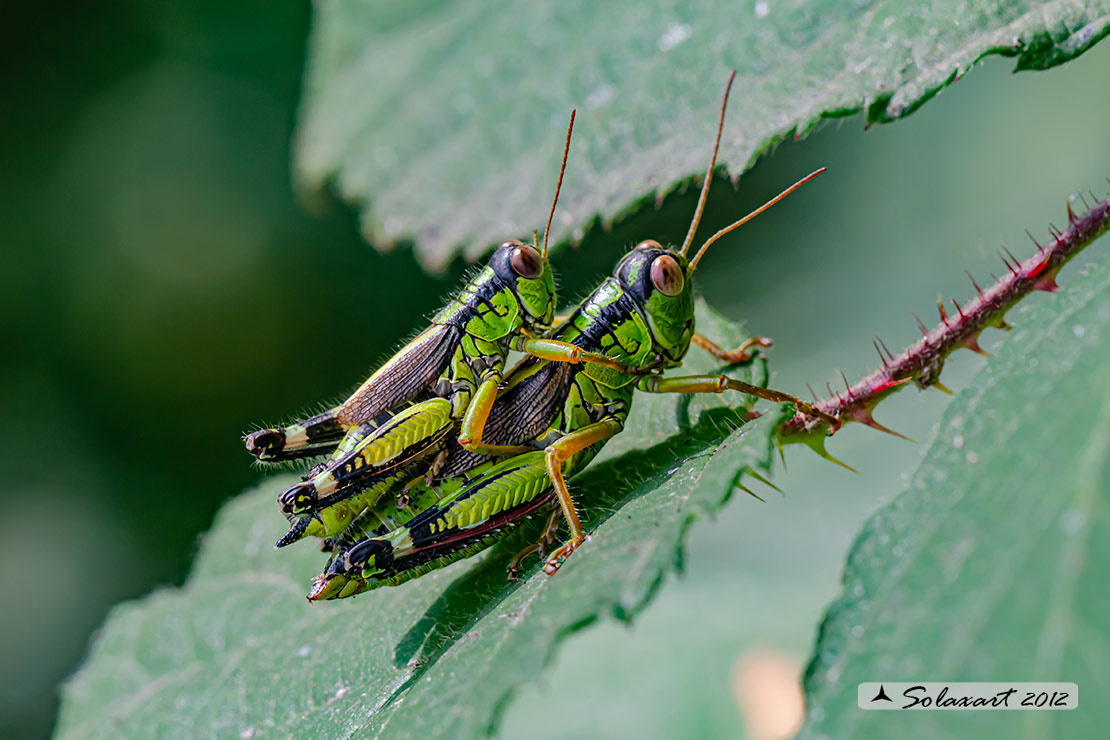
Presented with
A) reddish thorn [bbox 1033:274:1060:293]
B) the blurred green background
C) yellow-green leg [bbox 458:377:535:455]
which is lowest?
reddish thorn [bbox 1033:274:1060:293]

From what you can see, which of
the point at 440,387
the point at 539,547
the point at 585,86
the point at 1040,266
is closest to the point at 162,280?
the point at 440,387

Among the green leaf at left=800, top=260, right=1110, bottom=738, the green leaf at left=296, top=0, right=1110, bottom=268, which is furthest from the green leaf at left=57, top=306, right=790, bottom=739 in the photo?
the green leaf at left=296, top=0, right=1110, bottom=268

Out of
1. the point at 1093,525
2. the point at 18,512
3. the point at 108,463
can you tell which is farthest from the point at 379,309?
the point at 1093,525

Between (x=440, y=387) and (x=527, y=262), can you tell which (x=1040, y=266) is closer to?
(x=527, y=262)

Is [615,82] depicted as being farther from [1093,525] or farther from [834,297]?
[834,297]

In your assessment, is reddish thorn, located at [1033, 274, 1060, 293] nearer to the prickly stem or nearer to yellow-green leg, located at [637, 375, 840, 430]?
the prickly stem
